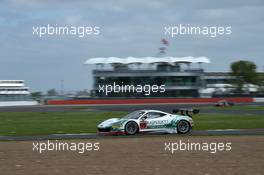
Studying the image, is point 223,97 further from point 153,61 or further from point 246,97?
point 153,61

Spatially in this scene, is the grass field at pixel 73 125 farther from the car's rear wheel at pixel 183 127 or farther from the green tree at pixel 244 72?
the green tree at pixel 244 72

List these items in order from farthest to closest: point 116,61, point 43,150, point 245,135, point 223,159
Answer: point 116,61 < point 245,135 < point 43,150 < point 223,159

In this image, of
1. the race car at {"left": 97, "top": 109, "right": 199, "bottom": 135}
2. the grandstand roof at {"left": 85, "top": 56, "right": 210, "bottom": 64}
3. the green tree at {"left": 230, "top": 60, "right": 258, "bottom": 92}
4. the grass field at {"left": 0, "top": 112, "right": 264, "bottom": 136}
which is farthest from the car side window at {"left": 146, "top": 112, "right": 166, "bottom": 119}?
the green tree at {"left": 230, "top": 60, "right": 258, "bottom": 92}

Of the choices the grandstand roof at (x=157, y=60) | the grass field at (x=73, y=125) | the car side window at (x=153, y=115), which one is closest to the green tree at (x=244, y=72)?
the grandstand roof at (x=157, y=60)

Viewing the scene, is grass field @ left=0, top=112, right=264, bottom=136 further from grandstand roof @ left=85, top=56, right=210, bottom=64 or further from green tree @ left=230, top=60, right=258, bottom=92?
green tree @ left=230, top=60, right=258, bottom=92

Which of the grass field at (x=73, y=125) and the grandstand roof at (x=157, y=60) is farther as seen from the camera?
the grandstand roof at (x=157, y=60)

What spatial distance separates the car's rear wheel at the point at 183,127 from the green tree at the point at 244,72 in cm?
7890

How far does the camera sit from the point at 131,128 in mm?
20672

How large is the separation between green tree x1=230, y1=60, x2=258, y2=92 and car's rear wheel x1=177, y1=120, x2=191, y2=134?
259ft

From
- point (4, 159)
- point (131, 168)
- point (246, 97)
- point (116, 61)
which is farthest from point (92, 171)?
point (246, 97)

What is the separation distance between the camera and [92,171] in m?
10.5

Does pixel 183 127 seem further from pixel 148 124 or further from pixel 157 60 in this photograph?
pixel 157 60

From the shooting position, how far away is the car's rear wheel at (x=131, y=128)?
67.5ft

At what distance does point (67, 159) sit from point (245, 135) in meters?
9.00
